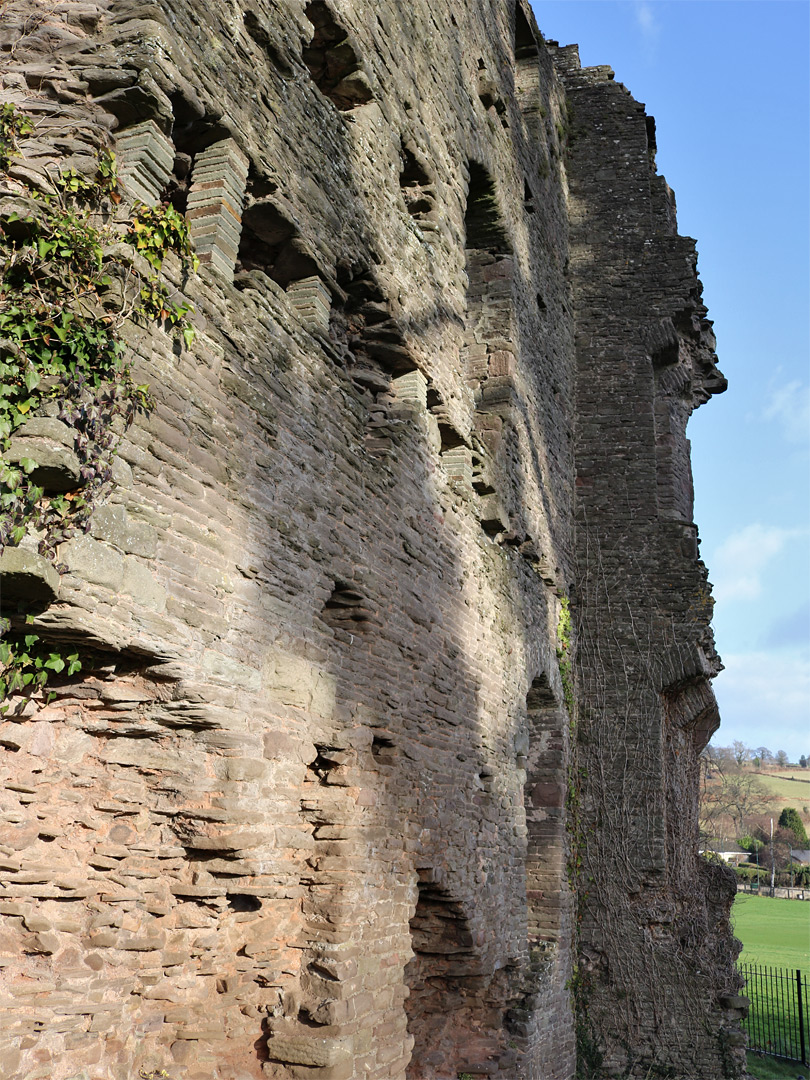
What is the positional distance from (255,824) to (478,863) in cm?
341

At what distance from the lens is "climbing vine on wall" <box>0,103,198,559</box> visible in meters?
3.29

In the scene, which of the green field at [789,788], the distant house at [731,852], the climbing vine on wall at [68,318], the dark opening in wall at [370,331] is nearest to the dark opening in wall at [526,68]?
the dark opening in wall at [370,331]

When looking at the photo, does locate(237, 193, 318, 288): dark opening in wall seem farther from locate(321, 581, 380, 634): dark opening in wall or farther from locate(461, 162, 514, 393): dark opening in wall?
locate(461, 162, 514, 393): dark opening in wall

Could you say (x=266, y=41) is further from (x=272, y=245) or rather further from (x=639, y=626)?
(x=639, y=626)

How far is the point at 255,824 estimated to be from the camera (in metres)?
4.30

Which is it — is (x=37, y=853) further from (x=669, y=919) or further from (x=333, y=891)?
(x=669, y=919)

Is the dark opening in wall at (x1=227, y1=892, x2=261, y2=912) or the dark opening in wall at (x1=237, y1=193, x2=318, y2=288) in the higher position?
the dark opening in wall at (x1=237, y1=193, x2=318, y2=288)

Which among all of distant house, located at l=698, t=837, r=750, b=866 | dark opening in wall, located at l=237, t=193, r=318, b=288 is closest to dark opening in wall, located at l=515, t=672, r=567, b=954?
dark opening in wall, located at l=237, t=193, r=318, b=288

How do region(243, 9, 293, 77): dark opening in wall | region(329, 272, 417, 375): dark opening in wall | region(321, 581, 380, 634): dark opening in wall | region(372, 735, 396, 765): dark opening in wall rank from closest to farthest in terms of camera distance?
region(243, 9, 293, 77): dark opening in wall, region(321, 581, 380, 634): dark opening in wall, region(372, 735, 396, 765): dark opening in wall, region(329, 272, 417, 375): dark opening in wall

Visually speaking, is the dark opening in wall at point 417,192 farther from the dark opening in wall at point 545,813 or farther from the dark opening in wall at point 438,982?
the dark opening in wall at point 438,982

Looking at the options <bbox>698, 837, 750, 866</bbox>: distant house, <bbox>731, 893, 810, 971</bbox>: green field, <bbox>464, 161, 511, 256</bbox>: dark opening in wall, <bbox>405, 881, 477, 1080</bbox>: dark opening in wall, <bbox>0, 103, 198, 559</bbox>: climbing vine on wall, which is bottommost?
<bbox>731, 893, 810, 971</bbox>: green field

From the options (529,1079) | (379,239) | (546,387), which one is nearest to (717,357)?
(546,387)

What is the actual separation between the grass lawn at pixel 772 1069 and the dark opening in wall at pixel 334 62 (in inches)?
563

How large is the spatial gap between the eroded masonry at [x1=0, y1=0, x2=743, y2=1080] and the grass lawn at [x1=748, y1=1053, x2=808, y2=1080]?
3.61 m
